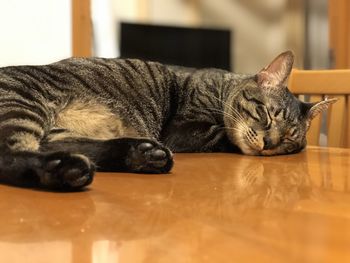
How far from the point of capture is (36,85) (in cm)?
108

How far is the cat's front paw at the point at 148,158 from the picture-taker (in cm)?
90

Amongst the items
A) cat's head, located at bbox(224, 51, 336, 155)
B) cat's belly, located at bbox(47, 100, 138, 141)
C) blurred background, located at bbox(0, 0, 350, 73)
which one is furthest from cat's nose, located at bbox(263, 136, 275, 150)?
blurred background, located at bbox(0, 0, 350, 73)

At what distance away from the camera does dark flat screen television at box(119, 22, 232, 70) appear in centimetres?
242

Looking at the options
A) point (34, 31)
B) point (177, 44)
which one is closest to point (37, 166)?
point (34, 31)

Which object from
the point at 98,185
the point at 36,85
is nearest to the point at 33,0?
the point at 36,85

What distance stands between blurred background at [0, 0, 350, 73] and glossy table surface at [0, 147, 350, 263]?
142cm

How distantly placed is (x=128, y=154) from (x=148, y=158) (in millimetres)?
44

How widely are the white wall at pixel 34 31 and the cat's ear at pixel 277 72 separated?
3.43ft

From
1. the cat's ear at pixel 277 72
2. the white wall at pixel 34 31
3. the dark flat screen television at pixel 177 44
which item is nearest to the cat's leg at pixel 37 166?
the cat's ear at pixel 277 72

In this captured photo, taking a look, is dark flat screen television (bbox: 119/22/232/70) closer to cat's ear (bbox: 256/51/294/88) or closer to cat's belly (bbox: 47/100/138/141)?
cat's ear (bbox: 256/51/294/88)

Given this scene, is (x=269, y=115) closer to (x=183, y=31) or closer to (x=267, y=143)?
(x=267, y=143)

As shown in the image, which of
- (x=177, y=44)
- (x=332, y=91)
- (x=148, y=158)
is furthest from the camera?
(x=177, y=44)

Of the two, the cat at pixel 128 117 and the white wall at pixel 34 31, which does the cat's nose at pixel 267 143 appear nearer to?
the cat at pixel 128 117

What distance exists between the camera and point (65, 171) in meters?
0.71
